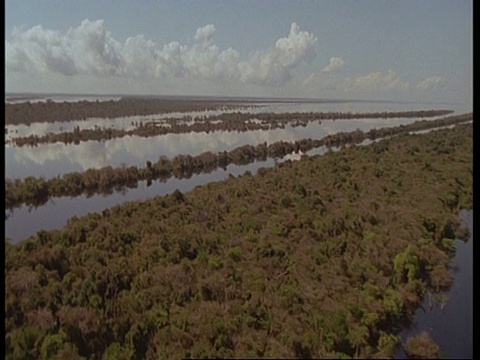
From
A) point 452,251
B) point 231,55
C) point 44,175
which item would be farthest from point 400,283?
point 44,175

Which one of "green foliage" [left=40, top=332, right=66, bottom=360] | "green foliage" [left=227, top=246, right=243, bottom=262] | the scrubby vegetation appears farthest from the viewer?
"green foliage" [left=227, top=246, right=243, bottom=262]

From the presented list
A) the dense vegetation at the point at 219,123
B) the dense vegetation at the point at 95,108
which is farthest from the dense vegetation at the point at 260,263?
the dense vegetation at the point at 95,108

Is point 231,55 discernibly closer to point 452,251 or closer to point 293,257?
point 293,257

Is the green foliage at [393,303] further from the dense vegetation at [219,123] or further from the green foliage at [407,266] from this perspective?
the dense vegetation at [219,123]

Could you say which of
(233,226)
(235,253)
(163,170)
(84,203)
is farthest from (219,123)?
(84,203)

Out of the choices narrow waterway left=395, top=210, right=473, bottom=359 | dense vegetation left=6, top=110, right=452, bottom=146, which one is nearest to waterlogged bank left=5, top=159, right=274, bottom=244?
dense vegetation left=6, top=110, right=452, bottom=146

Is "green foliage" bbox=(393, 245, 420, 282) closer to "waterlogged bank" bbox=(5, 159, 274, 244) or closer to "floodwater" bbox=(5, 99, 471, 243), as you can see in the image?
"floodwater" bbox=(5, 99, 471, 243)

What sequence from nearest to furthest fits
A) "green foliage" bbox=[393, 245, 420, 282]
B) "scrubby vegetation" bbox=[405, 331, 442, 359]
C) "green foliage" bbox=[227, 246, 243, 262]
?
"scrubby vegetation" bbox=[405, 331, 442, 359] < "green foliage" bbox=[393, 245, 420, 282] < "green foliage" bbox=[227, 246, 243, 262]
